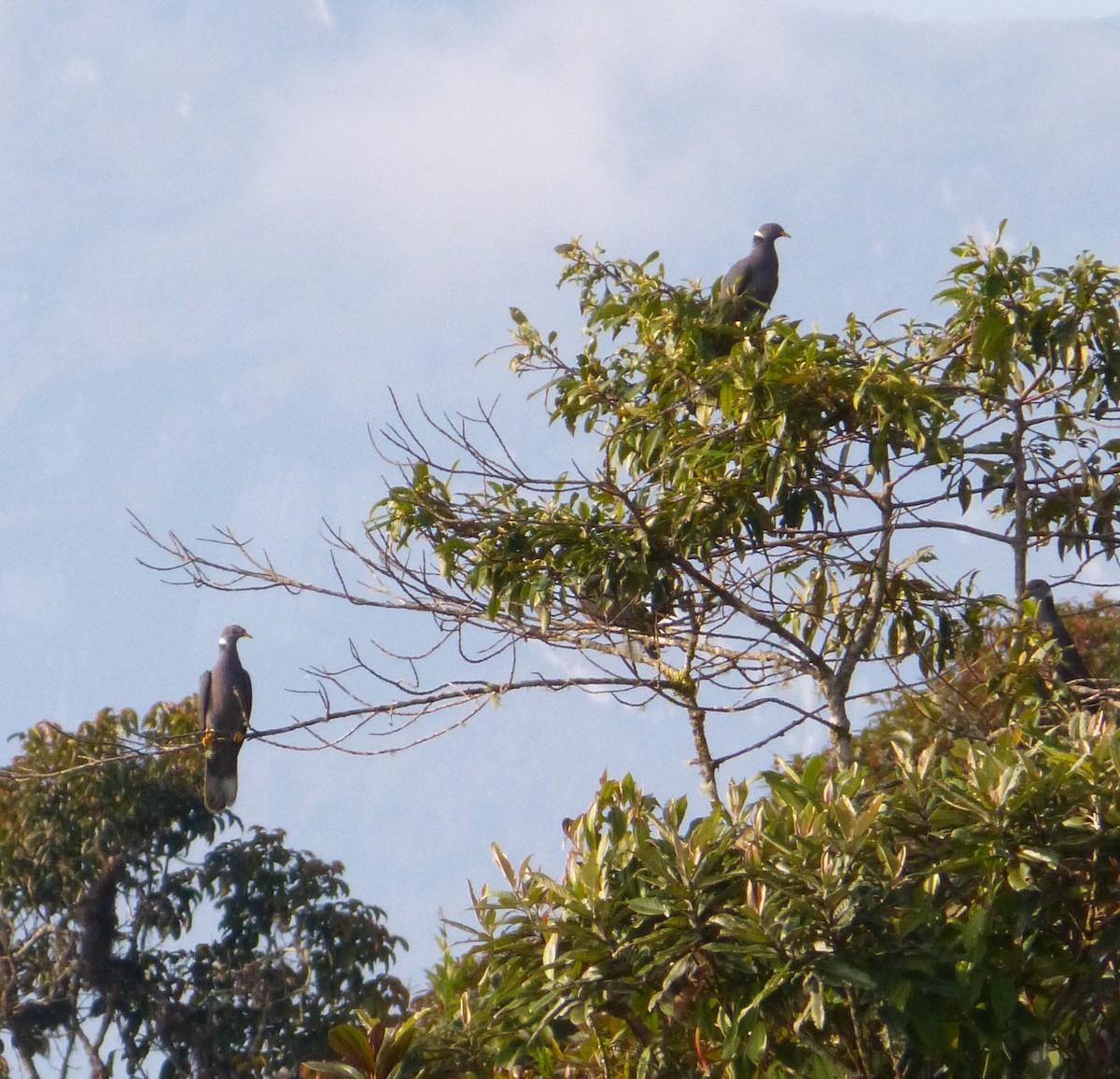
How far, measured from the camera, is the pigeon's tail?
712cm

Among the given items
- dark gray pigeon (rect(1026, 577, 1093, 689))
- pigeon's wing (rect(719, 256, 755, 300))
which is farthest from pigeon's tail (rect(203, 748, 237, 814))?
dark gray pigeon (rect(1026, 577, 1093, 689))

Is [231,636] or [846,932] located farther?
[231,636]

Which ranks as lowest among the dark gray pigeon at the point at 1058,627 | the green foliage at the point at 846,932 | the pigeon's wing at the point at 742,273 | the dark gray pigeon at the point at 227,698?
the green foliage at the point at 846,932

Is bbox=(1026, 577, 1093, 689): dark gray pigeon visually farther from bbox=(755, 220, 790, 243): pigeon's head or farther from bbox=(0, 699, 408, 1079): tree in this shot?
bbox=(0, 699, 408, 1079): tree

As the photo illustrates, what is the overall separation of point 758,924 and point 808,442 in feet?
Answer: 6.24

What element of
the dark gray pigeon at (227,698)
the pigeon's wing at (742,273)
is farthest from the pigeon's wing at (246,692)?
the pigeon's wing at (742,273)

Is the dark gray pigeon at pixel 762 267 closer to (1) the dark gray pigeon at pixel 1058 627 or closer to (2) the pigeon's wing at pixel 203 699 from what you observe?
(1) the dark gray pigeon at pixel 1058 627

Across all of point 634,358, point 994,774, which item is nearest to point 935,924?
point 994,774

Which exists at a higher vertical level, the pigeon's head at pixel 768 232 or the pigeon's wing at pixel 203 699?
the pigeon's head at pixel 768 232

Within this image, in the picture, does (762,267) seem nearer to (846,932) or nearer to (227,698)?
(227,698)

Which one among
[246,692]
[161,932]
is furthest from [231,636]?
[161,932]

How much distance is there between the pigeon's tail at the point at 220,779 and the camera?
281 inches

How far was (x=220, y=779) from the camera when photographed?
7242 millimetres

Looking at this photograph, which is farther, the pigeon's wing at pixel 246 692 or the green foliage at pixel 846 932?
the pigeon's wing at pixel 246 692
